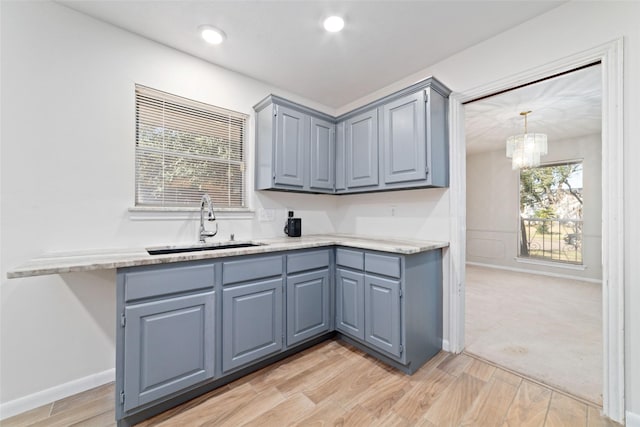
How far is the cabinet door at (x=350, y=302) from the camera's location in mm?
2221

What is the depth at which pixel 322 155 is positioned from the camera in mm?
2857

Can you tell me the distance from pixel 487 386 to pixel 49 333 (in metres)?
2.99

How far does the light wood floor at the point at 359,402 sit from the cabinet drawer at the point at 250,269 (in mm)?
759

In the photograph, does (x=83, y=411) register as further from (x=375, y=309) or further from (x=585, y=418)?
(x=585, y=418)

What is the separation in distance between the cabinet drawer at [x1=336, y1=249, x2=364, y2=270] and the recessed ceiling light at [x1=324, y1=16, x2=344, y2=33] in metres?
1.77

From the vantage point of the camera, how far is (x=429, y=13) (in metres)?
1.82

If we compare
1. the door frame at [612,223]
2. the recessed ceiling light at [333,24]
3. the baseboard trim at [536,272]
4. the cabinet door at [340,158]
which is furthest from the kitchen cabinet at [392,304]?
Result: the baseboard trim at [536,272]

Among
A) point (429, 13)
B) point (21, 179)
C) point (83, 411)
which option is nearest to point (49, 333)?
point (83, 411)

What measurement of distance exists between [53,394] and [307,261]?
6.19 ft

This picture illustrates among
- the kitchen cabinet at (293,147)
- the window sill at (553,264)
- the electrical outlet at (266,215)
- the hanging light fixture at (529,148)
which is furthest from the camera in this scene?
the window sill at (553,264)

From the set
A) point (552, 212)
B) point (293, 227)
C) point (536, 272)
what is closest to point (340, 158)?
point (293, 227)

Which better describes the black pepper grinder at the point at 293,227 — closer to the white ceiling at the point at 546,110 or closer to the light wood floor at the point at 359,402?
the light wood floor at the point at 359,402

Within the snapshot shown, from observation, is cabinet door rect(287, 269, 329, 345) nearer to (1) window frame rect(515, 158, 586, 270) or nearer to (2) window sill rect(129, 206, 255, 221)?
(2) window sill rect(129, 206, 255, 221)

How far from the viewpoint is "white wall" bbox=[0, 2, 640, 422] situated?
1.56 m
